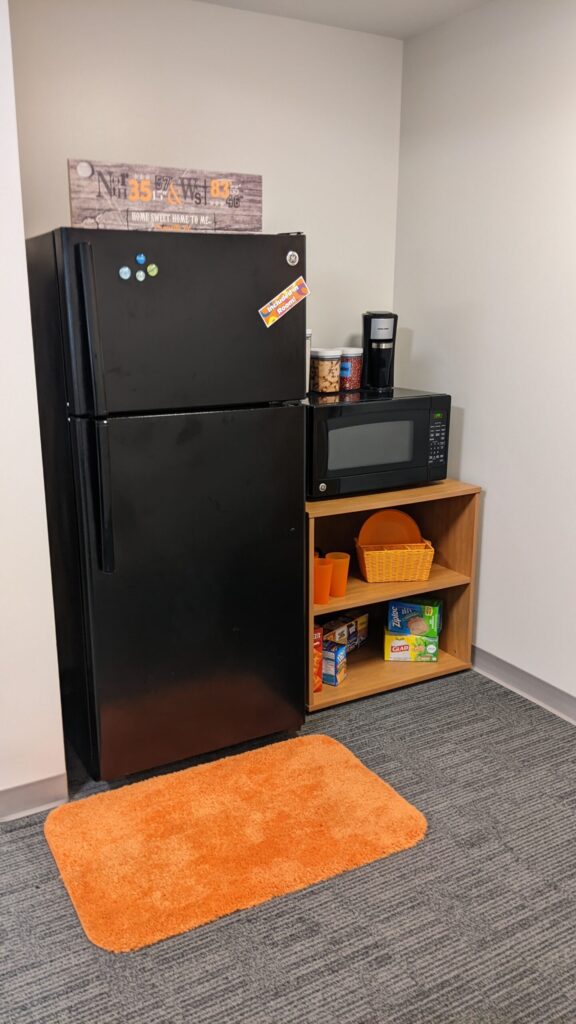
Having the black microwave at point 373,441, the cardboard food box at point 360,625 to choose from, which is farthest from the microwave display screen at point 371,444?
the cardboard food box at point 360,625

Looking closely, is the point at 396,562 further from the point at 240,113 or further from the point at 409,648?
the point at 240,113

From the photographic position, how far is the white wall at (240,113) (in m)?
2.37

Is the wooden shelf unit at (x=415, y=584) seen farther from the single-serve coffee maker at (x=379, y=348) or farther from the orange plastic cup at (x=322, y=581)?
the single-serve coffee maker at (x=379, y=348)

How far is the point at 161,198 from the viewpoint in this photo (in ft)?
8.35

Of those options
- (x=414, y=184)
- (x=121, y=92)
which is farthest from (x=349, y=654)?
(x=121, y=92)

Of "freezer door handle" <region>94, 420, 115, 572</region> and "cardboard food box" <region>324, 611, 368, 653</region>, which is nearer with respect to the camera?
"freezer door handle" <region>94, 420, 115, 572</region>

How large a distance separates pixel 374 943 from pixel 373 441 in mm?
1477

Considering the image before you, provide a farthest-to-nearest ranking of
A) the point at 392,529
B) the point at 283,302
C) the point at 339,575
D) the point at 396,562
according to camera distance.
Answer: the point at 392,529, the point at 396,562, the point at 339,575, the point at 283,302

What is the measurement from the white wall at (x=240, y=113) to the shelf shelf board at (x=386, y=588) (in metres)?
0.95

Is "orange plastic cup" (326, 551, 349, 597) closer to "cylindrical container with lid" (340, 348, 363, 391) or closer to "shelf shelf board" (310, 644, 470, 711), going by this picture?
"shelf shelf board" (310, 644, 470, 711)

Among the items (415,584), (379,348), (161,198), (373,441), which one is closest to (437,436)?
(373,441)

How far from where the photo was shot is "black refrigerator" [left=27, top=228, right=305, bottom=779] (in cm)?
197

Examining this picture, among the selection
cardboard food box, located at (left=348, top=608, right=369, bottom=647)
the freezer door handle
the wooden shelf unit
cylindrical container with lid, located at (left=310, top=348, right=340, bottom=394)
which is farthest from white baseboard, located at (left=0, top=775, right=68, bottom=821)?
cylindrical container with lid, located at (left=310, top=348, right=340, bottom=394)

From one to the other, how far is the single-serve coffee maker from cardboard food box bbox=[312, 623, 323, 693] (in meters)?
0.88
